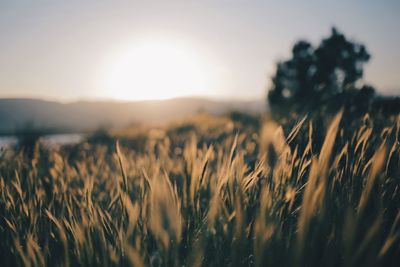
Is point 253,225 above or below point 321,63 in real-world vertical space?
below

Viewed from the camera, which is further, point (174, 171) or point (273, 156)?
point (174, 171)

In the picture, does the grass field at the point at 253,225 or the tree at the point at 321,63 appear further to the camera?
the tree at the point at 321,63

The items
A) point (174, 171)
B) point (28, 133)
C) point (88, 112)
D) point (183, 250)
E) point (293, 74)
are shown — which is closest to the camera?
point (183, 250)

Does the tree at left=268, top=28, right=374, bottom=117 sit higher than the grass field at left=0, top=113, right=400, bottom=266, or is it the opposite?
the tree at left=268, top=28, right=374, bottom=117

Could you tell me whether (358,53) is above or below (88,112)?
above

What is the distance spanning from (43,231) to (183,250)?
1.44ft

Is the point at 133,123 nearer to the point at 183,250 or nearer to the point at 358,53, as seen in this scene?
the point at 183,250

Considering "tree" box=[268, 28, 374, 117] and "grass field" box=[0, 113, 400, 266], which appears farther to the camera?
"tree" box=[268, 28, 374, 117]

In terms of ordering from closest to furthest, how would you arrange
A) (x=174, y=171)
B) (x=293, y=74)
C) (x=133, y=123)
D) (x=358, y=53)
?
1. (x=174, y=171)
2. (x=133, y=123)
3. (x=358, y=53)
4. (x=293, y=74)

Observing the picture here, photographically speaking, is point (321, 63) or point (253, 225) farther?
point (321, 63)

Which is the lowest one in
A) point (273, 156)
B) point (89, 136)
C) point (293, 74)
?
point (89, 136)

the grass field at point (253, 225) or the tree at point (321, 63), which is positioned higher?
the tree at point (321, 63)

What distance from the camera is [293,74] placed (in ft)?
62.8

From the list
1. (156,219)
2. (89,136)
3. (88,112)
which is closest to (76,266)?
(156,219)
